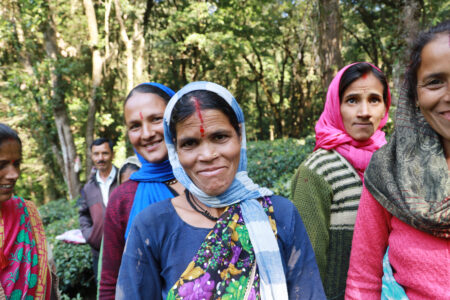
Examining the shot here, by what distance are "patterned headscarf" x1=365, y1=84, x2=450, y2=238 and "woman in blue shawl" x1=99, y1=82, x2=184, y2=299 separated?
1.04 meters

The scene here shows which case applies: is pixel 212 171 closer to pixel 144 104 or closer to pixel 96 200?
pixel 144 104

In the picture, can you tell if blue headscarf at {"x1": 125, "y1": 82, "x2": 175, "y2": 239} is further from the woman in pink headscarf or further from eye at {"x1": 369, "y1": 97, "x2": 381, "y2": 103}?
eye at {"x1": 369, "y1": 97, "x2": 381, "y2": 103}

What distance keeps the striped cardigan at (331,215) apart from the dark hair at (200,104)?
2.56 feet

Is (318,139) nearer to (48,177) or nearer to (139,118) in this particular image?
(139,118)

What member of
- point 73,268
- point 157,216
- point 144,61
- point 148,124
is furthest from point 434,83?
point 144,61

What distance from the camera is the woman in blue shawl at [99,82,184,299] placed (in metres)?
1.67

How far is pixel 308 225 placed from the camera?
1.78m

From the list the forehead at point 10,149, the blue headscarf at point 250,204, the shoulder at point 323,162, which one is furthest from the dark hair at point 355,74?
the forehead at point 10,149

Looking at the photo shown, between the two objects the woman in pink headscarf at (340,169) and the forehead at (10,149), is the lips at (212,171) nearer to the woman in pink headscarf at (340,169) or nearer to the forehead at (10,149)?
the woman in pink headscarf at (340,169)

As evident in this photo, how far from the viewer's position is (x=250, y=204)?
1271 millimetres

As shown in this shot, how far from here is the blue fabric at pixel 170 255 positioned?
1.19 m

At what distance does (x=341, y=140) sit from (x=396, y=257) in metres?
0.85

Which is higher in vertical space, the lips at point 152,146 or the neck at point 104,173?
the lips at point 152,146

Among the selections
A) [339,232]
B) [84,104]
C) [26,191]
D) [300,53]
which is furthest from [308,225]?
[26,191]
